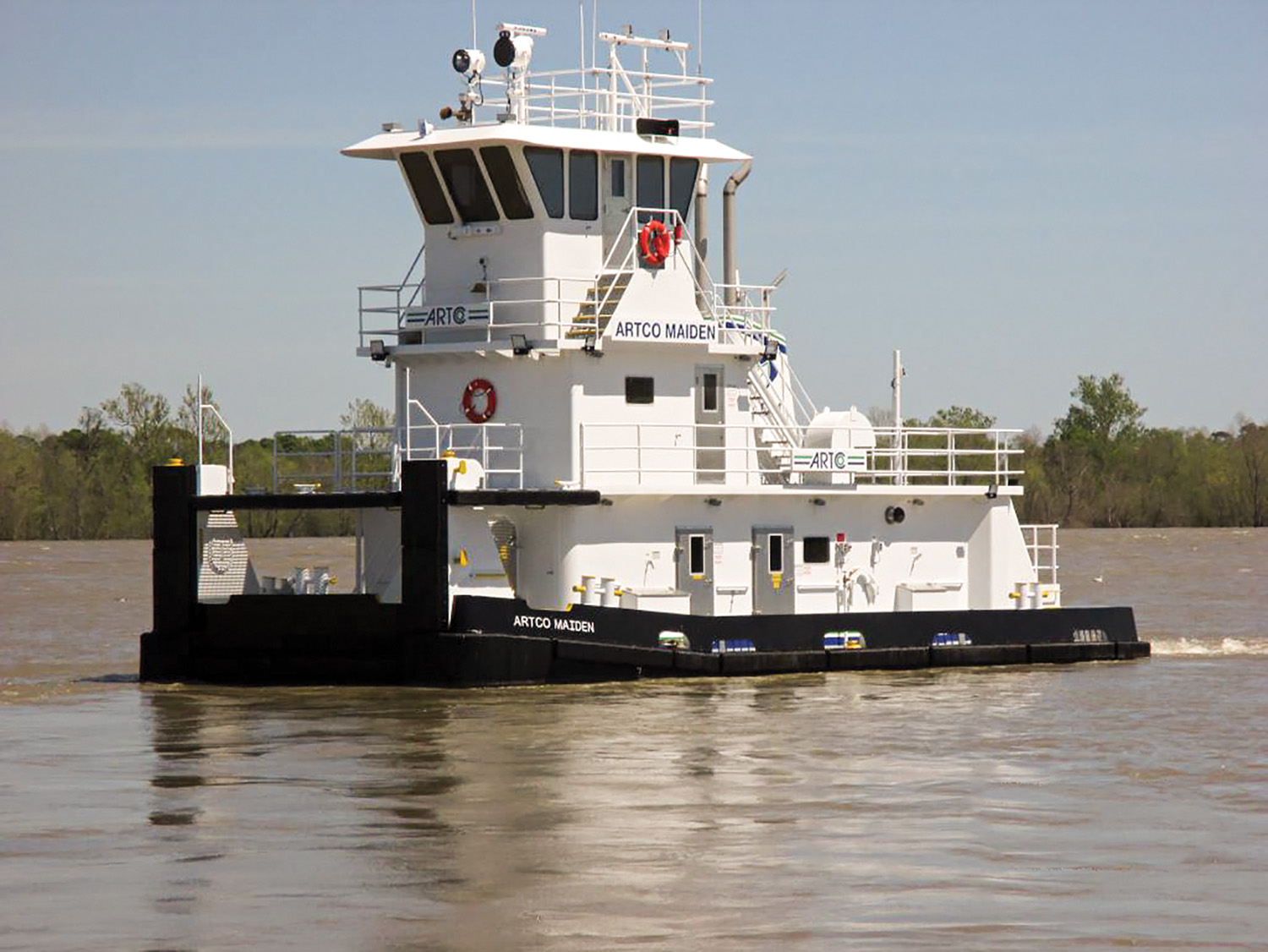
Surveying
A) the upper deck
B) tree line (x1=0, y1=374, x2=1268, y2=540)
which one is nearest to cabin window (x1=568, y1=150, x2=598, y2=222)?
the upper deck

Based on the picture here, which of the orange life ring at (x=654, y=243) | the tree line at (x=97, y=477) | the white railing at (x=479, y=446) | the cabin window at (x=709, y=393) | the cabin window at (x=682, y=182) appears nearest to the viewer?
the white railing at (x=479, y=446)

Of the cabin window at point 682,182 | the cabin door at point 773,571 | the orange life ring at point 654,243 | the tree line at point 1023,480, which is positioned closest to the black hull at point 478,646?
the cabin door at point 773,571

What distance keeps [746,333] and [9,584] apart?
3169cm

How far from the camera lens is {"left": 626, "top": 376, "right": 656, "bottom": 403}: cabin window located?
78.8ft

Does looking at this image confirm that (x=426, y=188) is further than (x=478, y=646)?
Yes

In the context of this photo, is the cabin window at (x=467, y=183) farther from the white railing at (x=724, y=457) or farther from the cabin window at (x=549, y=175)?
the white railing at (x=724, y=457)

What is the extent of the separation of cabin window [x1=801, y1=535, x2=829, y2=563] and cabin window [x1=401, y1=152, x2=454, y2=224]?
18.2 feet

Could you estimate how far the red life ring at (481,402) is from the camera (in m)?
23.9

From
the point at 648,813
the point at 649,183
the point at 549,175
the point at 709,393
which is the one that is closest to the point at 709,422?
the point at 709,393

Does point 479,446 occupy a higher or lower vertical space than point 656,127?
lower

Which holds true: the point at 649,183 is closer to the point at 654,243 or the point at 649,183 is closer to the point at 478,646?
the point at 654,243

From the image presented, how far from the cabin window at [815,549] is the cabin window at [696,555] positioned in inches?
54.3

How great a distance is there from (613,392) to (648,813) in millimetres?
9565

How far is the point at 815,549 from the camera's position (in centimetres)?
2484
